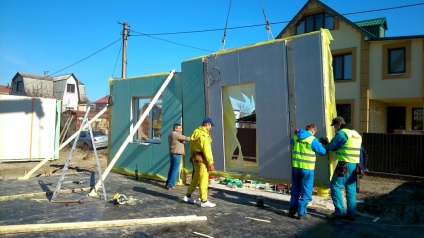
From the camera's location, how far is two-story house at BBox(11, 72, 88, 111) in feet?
141

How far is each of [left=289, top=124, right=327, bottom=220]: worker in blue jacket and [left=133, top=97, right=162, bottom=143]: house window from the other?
5222 mm

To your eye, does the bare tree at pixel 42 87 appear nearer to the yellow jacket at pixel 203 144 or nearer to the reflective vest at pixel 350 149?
the yellow jacket at pixel 203 144

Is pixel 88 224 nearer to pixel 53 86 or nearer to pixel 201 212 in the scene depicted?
pixel 201 212

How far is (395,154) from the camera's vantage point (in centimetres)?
1283

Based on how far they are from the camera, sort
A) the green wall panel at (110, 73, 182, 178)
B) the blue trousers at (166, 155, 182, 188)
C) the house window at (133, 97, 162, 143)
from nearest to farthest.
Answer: the blue trousers at (166, 155, 182, 188), the green wall panel at (110, 73, 182, 178), the house window at (133, 97, 162, 143)

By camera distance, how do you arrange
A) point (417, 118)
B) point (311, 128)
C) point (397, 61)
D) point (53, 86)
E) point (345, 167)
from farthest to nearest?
point (53, 86)
point (417, 118)
point (397, 61)
point (311, 128)
point (345, 167)

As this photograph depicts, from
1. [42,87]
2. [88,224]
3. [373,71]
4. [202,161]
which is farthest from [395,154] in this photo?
[42,87]

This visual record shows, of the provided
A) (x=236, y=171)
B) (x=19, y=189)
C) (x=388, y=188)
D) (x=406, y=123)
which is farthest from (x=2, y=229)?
(x=406, y=123)

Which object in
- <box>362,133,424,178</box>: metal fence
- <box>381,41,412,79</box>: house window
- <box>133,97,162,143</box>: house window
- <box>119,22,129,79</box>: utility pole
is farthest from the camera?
<box>119,22,129,79</box>: utility pole

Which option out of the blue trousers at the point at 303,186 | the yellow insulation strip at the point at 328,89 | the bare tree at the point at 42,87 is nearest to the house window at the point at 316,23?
the yellow insulation strip at the point at 328,89

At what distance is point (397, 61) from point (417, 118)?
4107 millimetres

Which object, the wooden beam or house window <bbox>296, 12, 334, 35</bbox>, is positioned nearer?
the wooden beam

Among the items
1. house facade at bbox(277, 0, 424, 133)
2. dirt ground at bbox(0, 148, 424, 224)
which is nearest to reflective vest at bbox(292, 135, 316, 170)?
dirt ground at bbox(0, 148, 424, 224)

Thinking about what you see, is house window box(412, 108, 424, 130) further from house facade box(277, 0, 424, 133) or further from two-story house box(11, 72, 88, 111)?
two-story house box(11, 72, 88, 111)
